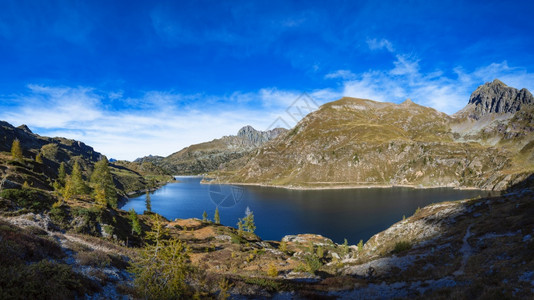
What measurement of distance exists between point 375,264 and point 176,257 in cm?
3532

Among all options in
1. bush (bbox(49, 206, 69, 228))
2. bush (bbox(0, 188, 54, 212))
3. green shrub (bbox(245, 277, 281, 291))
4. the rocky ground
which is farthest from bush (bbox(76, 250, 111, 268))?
bush (bbox(0, 188, 54, 212))

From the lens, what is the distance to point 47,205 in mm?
41438

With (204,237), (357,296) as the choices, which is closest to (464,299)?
(357,296)

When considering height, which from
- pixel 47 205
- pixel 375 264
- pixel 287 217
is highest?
pixel 47 205

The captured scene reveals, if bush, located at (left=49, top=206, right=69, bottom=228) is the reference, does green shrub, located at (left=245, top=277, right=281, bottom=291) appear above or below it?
below

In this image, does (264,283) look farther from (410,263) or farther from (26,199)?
(26,199)

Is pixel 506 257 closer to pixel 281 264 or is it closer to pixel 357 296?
pixel 357 296

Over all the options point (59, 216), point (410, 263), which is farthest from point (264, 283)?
point (59, 216)

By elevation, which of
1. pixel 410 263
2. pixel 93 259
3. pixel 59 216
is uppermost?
pixel 93 259

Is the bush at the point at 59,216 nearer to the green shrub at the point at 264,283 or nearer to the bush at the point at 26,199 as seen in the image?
the bush at the point at 26,199

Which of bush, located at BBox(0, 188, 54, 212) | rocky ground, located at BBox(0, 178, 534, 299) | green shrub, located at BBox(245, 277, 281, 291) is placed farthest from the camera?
bush, located at BBox(0, 188, 54, 212)

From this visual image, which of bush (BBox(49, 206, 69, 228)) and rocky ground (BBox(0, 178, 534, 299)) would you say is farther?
bush (BBox(49, 206, 69, 228))

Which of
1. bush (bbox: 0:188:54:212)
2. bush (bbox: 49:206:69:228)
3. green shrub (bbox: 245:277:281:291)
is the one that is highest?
bush (bbox: 0:188:54:212)

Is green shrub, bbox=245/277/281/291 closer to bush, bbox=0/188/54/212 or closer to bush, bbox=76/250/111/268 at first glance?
bush, bbox=76/250/111/268
